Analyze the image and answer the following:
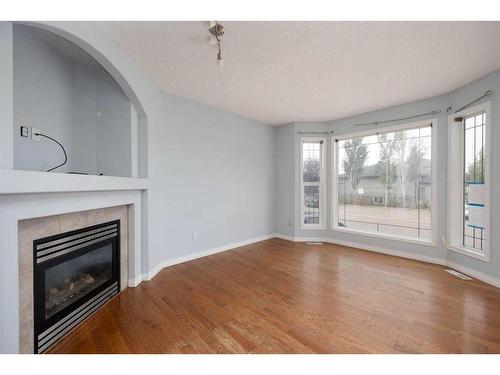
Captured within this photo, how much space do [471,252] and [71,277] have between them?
4.65 meters

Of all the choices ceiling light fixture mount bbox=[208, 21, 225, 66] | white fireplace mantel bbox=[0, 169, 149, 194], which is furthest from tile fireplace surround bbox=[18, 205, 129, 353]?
ceiling light fixture mount bbox=[208, 21, 225, 66]

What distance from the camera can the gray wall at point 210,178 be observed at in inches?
123

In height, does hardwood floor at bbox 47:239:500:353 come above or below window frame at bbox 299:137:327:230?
below

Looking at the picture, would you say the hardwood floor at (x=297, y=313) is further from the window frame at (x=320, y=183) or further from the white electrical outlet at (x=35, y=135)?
the white electrical outlet at (x=35, y=135)

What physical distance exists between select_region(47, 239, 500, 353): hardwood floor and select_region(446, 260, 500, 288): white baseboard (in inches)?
4.9

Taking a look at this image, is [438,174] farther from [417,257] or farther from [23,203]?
[23,203]

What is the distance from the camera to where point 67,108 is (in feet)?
7.63

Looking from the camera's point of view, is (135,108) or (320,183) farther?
(320,183)

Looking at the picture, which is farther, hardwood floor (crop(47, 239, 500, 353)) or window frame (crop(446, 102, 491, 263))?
window frame (crop(446, 102, 491, 263))

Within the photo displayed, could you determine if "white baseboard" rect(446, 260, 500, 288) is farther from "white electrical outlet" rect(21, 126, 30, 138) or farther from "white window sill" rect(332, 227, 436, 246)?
"white electrical outlet" rect(21, 126, 30, 138)

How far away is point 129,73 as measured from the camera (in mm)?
2223

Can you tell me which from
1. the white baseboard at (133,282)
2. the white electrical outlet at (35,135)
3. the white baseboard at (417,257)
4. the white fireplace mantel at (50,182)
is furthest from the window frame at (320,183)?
the white electrical outlet at (35,135)

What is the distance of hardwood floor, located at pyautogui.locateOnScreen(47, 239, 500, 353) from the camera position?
5.21 ft

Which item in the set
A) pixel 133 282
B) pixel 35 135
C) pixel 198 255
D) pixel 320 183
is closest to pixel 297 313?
pixel 133 282
